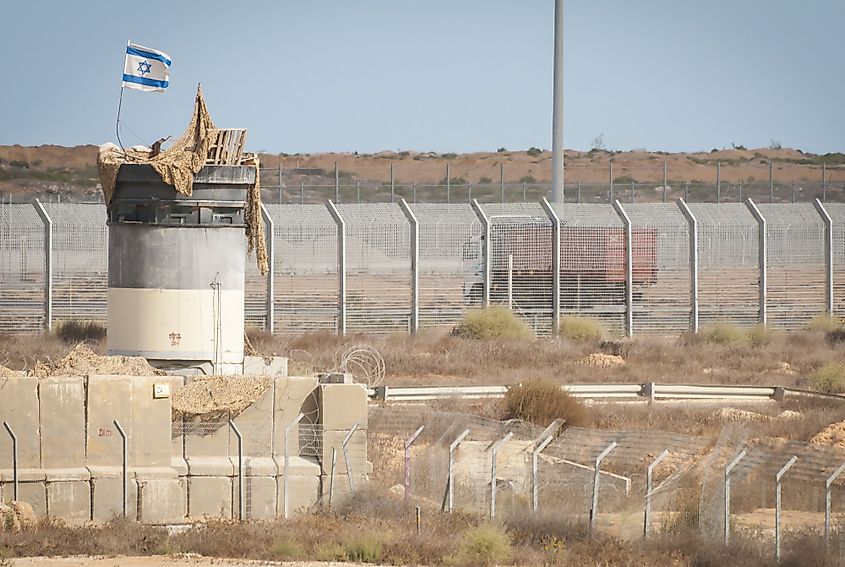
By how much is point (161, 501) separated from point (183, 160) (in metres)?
4.37

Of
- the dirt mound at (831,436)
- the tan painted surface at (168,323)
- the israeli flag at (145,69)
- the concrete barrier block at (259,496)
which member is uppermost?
the israeli flag at (145,69)

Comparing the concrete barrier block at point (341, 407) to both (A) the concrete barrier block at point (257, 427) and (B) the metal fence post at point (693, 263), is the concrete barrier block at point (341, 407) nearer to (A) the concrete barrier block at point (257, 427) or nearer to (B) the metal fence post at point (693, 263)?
(A) the concrete barrier block at point (257, 427)

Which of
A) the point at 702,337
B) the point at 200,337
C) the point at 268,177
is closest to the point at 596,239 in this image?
the point at 702,337

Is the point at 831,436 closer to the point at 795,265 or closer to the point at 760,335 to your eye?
the point at 760,335

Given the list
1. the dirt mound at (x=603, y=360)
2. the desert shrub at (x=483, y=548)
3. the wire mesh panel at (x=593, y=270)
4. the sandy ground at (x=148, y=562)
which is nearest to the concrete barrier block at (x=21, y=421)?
the sandy ground at (x=148, y=562)

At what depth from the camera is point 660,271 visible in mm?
38281

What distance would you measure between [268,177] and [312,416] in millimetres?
67905

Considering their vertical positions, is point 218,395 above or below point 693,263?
below

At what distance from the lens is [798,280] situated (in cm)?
3959

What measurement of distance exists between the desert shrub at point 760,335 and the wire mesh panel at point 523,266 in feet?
15.1

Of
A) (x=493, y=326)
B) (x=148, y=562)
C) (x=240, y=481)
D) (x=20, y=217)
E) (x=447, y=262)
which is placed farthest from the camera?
(x=447, y=262)

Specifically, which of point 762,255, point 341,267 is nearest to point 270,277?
point 341,267

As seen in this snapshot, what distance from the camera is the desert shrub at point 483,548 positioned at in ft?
49.7

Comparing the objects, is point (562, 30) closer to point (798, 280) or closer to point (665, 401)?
point (798, 280)
